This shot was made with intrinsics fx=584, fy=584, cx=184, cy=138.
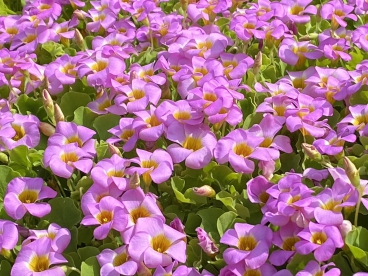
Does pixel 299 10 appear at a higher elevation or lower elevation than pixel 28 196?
higher

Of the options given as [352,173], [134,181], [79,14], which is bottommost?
[79,14]

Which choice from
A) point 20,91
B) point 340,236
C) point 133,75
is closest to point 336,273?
point 340,236

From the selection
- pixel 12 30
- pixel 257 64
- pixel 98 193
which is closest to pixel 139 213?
pixel 98 193

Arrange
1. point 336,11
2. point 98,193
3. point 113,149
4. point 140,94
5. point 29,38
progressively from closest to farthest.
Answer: point 98,193
point 113,149
point 140,94
point 336,11
point 29,38

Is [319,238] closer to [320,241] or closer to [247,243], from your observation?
[320,241]

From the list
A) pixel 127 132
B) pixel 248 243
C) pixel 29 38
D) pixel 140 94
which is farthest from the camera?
pixel 29 38

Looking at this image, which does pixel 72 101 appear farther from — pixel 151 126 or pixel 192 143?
pixel 192 143

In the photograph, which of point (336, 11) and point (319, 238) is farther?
point (336, 11)

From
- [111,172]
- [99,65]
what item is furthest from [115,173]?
[99,65]
